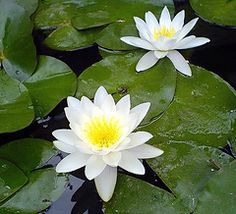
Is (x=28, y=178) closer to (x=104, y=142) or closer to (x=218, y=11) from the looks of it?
(x=104, y=142)

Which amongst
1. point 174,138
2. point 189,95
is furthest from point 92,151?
point 189,95

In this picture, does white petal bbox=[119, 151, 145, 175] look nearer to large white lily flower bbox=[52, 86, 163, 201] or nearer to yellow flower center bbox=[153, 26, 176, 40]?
large white lily flower bbox=[52, 86, 163, 201]

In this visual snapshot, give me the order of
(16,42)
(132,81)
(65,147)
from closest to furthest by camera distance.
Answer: (65,147), (132,81), (16,42)

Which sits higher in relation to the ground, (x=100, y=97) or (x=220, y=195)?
(x=100, y=97)

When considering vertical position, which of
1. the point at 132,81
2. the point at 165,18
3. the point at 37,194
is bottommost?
the point at 37,194

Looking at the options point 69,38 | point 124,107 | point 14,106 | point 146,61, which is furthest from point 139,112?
point 69,38

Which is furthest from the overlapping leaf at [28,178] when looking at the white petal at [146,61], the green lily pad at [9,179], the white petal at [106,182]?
the white petal at [146,61]
